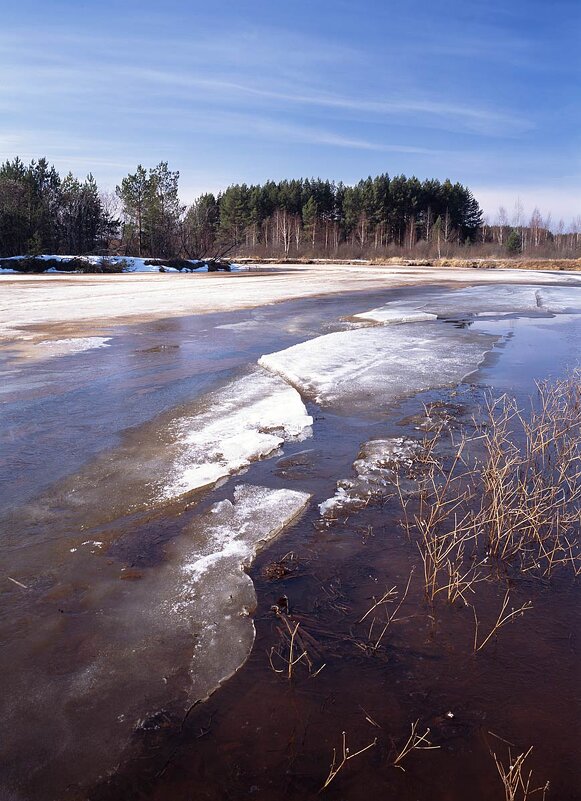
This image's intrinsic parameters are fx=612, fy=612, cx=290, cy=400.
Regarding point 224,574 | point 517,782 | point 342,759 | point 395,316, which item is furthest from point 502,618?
point 395,316

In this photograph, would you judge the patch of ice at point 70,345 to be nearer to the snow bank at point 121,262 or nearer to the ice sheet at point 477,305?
the ice sheet at point 477,305

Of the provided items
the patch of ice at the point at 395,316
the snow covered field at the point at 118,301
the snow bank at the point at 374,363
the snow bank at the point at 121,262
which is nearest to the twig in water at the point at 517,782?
the snow bank at the point at 374,363

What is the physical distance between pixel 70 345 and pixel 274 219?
8589 cm

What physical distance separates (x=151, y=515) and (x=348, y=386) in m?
4.84

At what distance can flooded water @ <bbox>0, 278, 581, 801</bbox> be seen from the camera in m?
2.69

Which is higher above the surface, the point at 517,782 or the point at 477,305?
the point at 477,305

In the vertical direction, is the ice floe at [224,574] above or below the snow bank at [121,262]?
below

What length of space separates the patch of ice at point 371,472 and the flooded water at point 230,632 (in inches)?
5.3

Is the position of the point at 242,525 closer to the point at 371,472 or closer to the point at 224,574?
the point at 224,574

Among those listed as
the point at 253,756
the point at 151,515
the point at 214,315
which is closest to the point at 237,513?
the point at 151,515

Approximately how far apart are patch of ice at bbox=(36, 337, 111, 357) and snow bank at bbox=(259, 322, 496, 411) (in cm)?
381

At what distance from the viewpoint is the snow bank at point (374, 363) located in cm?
890

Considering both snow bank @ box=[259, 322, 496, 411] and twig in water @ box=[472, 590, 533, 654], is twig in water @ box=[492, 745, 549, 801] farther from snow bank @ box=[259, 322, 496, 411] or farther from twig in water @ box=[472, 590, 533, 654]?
snow bank @ box=[259, 322, 496, 411]

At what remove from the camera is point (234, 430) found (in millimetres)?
6965
